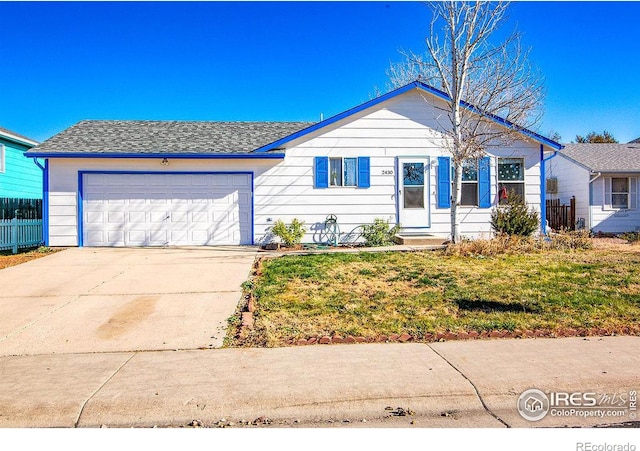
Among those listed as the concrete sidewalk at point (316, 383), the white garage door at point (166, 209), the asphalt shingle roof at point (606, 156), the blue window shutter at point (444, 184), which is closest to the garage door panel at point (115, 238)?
the white garage door at point (166, 209)

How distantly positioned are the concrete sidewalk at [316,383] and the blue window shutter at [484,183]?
31.2ft

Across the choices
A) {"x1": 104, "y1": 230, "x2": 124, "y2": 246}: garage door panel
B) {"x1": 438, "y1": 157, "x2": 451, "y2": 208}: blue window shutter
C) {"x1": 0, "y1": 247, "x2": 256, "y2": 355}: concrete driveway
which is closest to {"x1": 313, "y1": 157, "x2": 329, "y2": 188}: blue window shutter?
{"x1": 438, "y1": 157, "x2": 451, "y2": 208}: blue window shutter

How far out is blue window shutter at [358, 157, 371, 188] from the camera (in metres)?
14.0

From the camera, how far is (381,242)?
13664mm

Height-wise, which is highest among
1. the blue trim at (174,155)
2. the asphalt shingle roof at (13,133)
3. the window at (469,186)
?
the asphalt shingle roof at (13,133)

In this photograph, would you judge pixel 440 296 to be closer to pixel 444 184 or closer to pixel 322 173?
pixel 322 173

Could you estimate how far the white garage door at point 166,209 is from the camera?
1362 centimetres

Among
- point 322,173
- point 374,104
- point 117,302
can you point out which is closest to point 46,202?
point 322,173

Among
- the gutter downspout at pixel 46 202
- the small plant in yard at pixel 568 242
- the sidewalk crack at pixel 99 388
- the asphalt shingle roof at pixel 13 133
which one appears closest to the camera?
the sidewalk crack at pixel 99 388

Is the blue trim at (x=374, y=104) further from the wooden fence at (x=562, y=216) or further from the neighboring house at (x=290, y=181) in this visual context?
the wooden fence at (x=562, y=216)

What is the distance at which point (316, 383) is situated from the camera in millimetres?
4059

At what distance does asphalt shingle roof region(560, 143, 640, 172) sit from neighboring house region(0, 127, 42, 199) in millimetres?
22990

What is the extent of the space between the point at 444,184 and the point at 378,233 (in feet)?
8.53

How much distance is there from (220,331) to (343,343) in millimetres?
1542
